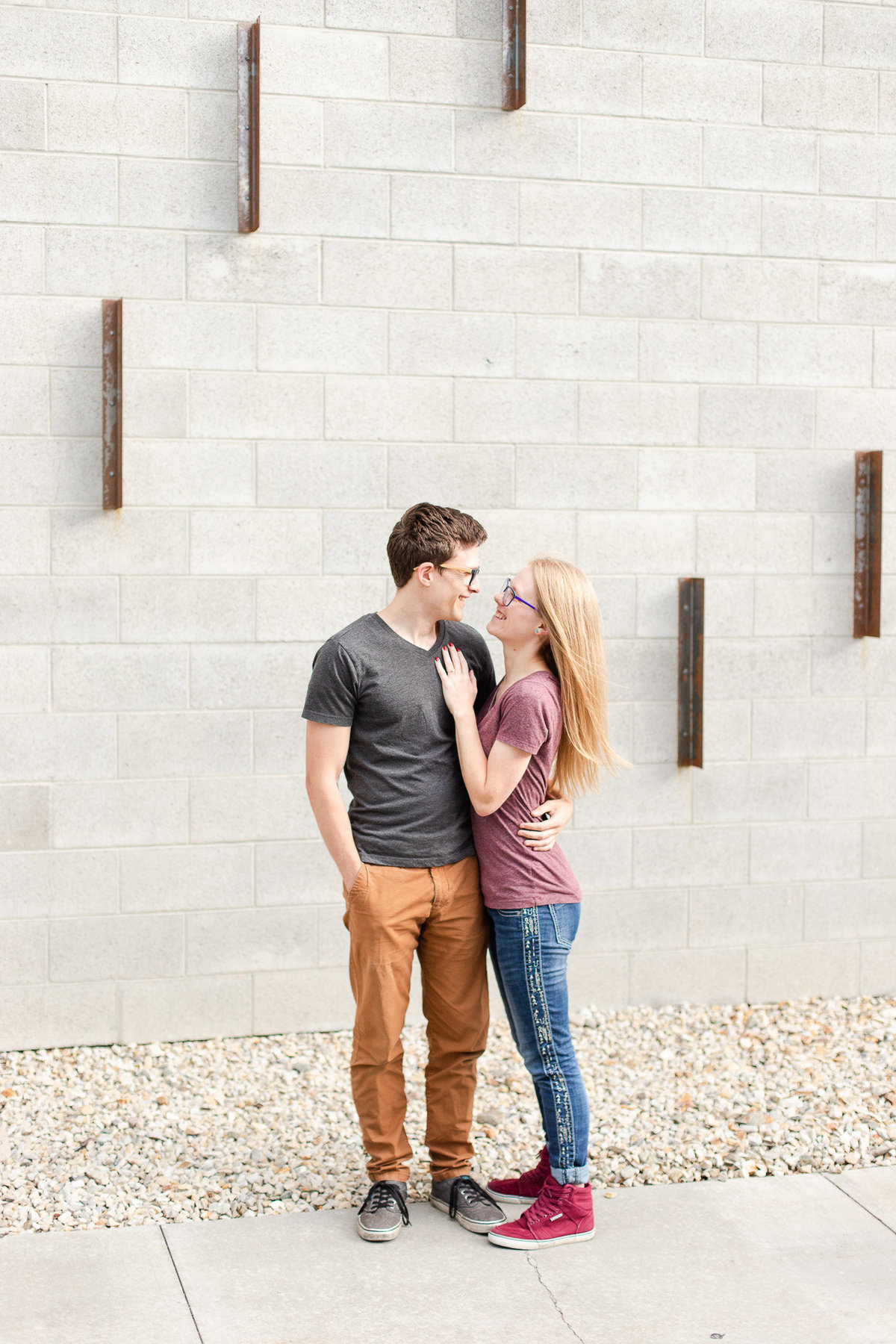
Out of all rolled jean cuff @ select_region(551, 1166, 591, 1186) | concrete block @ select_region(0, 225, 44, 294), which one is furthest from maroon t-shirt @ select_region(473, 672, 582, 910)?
concrete block @ select_region(0, 225, 44, 294)

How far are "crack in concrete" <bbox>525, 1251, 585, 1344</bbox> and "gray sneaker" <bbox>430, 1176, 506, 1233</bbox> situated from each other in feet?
0.42

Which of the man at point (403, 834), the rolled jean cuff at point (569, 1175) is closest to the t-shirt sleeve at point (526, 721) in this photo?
the man at point (403, 834)

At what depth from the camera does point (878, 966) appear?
16.2 feet

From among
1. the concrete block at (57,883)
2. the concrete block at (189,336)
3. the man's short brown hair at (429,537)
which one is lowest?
the concrete block at (57,883)

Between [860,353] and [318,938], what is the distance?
2.92 meters

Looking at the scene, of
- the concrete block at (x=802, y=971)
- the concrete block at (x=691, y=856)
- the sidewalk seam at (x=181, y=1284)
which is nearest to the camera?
the sidewalk seam at (x=181, y=1284)

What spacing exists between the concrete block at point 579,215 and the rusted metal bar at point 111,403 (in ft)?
4.72

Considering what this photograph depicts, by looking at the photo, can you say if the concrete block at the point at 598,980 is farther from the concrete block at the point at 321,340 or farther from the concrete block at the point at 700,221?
the concrete block at the point at 700,221

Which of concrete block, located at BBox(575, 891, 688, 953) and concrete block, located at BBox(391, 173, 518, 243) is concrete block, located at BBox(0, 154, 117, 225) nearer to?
concrete block, located at BBox(391, 173, 518, 243)

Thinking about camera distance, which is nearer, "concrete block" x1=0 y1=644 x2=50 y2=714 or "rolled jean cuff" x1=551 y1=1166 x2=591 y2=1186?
"rolled jean cuff" x1=551 y1=1166 x2=591 y2=1186

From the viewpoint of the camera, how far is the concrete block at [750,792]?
15.7 ft

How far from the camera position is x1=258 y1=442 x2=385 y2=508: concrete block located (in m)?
4.38

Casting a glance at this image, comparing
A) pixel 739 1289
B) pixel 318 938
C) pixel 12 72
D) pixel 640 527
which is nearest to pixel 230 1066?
pixel 318 938

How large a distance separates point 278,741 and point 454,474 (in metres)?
1.12
